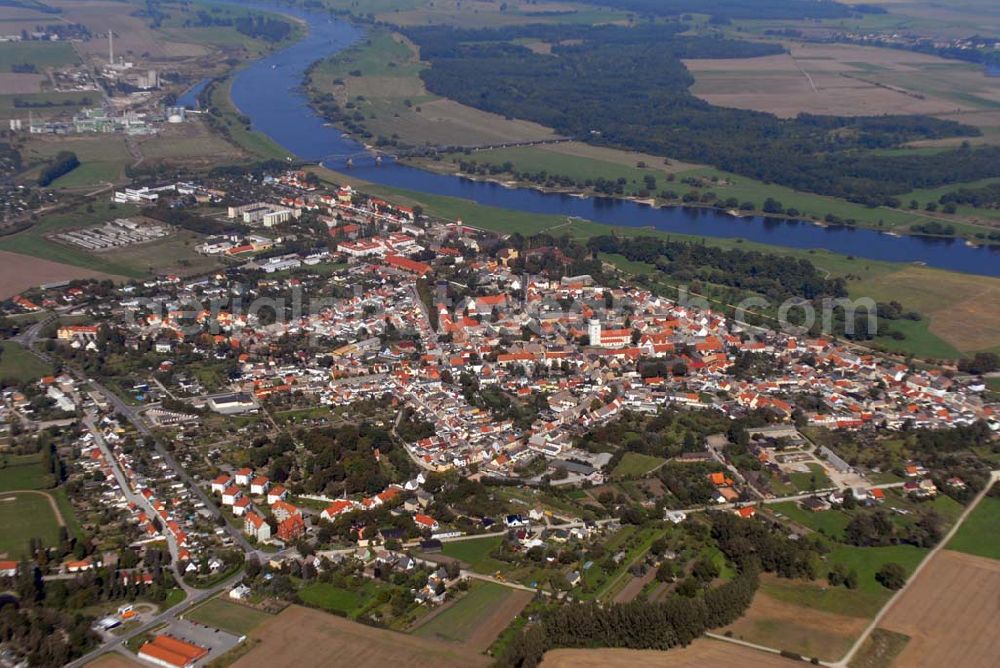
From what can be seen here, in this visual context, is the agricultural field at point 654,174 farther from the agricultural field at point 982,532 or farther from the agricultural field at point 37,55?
the agricultural field at point 37,55

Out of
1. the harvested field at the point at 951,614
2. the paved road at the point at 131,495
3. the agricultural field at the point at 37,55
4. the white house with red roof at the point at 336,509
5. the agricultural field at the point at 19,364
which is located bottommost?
the agricultural field at the point at 19,364

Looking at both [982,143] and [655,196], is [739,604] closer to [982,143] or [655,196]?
[655,196]

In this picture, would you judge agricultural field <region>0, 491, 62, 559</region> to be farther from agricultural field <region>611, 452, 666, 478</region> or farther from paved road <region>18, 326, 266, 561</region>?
agricultural field <region>611, 452, 666, 478</region>

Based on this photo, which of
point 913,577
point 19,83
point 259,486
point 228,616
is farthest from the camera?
point 19,83

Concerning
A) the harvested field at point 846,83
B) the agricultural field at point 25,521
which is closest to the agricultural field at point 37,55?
the harvested field at point 846,83

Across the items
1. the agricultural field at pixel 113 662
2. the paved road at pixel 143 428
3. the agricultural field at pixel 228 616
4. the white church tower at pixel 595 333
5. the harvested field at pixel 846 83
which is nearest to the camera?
the agricultural field at pixel 113 662

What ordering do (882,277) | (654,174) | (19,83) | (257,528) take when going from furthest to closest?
(19,83)
(654,174)
(882,277)
(257,528)

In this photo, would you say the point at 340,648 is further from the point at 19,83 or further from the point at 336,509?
the point at 19,83

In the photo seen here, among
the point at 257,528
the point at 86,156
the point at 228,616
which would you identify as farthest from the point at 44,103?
the point at 228,616
